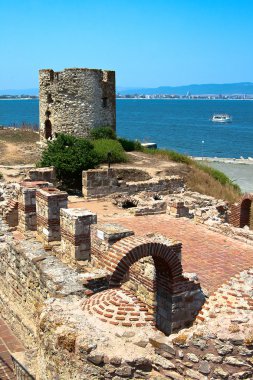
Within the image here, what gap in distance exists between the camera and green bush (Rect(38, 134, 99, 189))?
21139 millimetres

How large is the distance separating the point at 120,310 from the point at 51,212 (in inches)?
195

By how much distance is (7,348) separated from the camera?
27.7ft

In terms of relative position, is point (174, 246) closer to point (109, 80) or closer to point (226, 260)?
point (226, 260)

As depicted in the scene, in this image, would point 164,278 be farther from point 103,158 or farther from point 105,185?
point 103,158

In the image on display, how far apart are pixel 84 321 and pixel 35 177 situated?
41.1 ft

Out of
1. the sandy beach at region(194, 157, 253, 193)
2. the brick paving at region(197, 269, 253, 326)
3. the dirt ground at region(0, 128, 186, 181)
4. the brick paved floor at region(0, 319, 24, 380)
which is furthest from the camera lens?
the sandy beach at region(194, 157, 253, 193)

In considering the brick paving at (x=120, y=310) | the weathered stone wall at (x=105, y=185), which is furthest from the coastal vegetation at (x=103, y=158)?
the brick paving at (x=120, y=310)

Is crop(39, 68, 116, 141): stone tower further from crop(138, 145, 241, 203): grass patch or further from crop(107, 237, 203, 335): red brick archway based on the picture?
crop(107, 237, 203, 335): red brick archway

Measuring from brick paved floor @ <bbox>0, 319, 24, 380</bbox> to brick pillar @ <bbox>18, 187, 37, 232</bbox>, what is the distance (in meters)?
2.10

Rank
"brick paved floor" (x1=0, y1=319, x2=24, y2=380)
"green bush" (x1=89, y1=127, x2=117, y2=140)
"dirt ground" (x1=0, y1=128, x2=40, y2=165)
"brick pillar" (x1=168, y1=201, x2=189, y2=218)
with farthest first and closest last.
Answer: "green bush" (x1=89, y1=127, x2=117, y2=140) < "dirt ground" (x1=0, y1=128, x2=40, y2=165) < "brick pillar" (x1=168, y1=201, x2=189, y2=218) < "brick paved floor" (x1=0, y1=319, x2=24, y2=380)

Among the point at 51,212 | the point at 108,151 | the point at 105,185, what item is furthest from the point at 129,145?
the point at 51,212

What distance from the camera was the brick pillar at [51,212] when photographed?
9539 mm

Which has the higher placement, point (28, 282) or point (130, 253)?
point (130, 253)

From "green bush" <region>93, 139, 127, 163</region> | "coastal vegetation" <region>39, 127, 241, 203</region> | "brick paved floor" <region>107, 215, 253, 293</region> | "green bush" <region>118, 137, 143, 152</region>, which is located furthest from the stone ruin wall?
"green bush" <region>118, 137, 143, 152</region>
